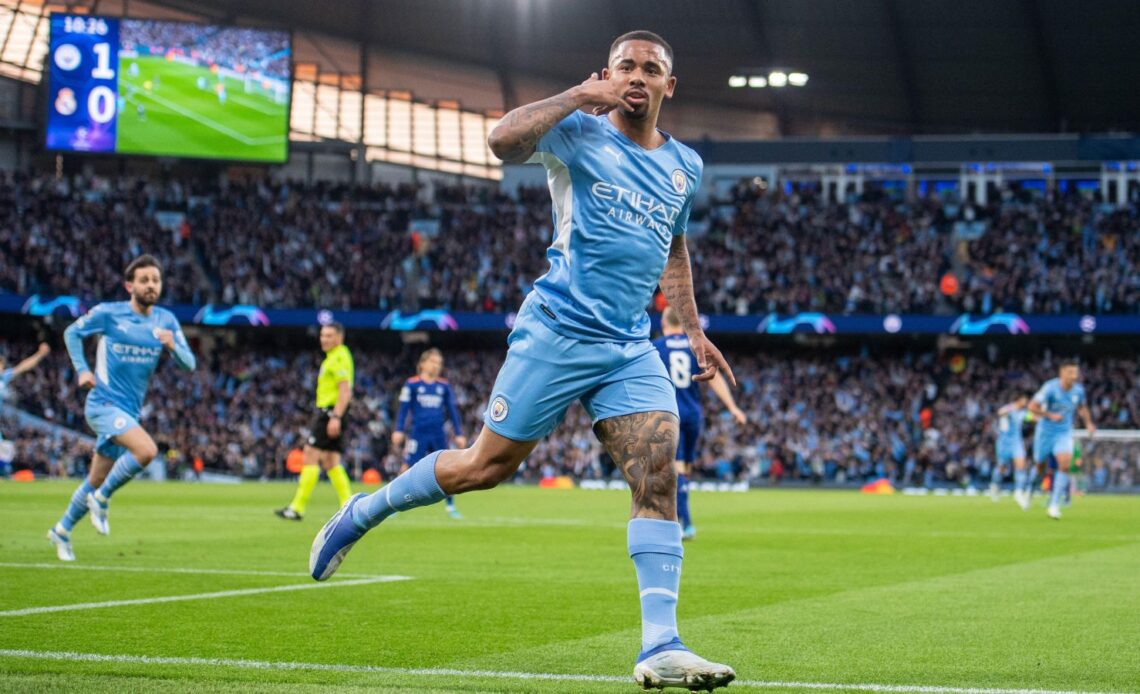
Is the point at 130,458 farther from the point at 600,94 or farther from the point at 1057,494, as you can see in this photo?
the point at 1057,494

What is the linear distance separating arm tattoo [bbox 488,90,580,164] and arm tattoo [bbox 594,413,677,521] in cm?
116

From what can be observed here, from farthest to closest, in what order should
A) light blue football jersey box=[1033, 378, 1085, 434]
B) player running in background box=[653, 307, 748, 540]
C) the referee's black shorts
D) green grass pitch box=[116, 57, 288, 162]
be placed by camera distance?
green grass pitch box=[116, 57, 288, 162], light blue football jersey box=[1033, 378, 1085, 434], the referee's black shorts, player running in background box=[653, 307, 748, 540]

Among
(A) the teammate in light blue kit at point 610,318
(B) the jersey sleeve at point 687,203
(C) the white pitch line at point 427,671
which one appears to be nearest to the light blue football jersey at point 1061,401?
(B) the jersey sleeve at point 687,203

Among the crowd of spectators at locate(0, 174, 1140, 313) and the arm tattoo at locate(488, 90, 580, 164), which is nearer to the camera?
the arm tattoo at locate(488, 90, 580, 164)

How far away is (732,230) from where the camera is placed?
4894 cm

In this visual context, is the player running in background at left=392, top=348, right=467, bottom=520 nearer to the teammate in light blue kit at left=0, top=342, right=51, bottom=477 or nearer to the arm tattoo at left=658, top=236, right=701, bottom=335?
the teammate in light blue kit at left=0, top=342, right=51, bottom=477

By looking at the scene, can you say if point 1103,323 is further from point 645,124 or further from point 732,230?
point 645,124

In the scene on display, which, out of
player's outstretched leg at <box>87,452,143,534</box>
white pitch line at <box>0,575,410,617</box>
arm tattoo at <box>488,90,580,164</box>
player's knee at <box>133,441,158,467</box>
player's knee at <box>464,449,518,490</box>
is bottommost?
white pitch line at <box>0,575,410,617</box>

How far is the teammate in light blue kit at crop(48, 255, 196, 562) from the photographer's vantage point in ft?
36.8

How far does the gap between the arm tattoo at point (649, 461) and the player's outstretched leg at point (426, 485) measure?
0.42 m

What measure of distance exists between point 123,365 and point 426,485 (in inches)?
267

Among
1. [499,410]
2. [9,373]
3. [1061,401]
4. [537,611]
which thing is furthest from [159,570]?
[9,373]

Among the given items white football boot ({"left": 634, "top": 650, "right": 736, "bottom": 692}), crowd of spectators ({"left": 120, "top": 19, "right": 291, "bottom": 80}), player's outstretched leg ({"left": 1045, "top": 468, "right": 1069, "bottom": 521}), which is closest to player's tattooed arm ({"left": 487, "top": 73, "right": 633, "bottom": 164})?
white football boot ({"left": 634, "top": 650, "right": 736, "bottom": 692})

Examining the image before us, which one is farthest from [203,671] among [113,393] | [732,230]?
[732,230]
